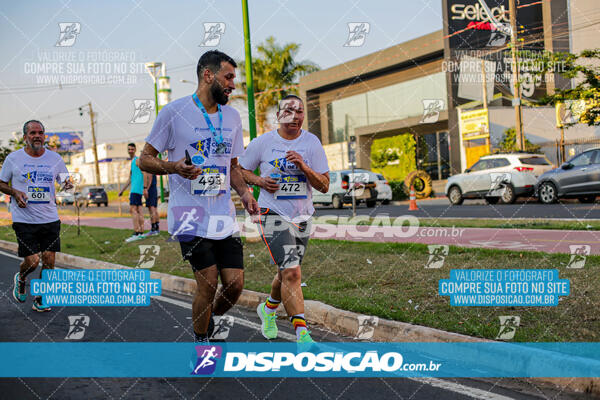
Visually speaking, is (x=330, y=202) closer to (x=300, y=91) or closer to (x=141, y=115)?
(x=141, y=115)

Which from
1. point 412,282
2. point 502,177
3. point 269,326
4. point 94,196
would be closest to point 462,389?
point 269,326

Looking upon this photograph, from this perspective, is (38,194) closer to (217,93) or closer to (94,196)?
(217,93)

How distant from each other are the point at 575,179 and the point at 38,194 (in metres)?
15.3

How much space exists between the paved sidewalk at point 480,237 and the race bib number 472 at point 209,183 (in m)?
6.04

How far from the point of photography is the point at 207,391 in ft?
12.8

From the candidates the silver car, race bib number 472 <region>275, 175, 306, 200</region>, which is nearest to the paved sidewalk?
race bib number 472 <region>275, 175, 306, 200</region>

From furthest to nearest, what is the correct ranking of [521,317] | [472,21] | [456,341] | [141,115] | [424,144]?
[424,144] → [472,21] → [141,115] → [521,317] → [456,341]

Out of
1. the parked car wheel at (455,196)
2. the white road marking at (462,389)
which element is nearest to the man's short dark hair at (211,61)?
the white road marking at (462,389)

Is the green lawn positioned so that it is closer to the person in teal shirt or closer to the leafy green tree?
the person in teal shirt

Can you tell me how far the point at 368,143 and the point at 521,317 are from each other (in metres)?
36.1

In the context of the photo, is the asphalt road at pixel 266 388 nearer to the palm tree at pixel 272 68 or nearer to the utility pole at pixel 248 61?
the utility pole at pixel 248 61

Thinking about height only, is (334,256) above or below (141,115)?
below

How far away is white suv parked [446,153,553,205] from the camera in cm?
1983

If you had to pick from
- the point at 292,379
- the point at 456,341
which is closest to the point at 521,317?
the point at 456,341
